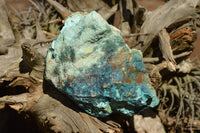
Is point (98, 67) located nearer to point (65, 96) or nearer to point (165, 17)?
point (65, 96)

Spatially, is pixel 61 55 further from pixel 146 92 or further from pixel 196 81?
pixel 196 81

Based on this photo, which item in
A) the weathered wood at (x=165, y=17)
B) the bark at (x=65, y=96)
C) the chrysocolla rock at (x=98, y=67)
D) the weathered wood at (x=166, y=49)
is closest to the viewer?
the chrysocolla rock at (x=98, y=67)

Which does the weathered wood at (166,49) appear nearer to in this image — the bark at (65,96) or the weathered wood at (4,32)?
the bark at (65,96)

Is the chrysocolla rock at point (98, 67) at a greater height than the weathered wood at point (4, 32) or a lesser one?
lesser

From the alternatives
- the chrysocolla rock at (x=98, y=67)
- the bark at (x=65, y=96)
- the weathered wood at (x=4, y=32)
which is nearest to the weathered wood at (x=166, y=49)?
the bark at (x=65, y=96)

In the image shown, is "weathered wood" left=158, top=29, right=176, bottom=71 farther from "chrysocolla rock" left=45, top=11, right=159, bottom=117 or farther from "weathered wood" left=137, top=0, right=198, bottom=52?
"chrysocolla rock" left=45, top=11, right=159, bottom=117

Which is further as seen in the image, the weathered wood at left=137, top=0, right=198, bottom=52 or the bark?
the weathered wood at left=137, top=0, right=198, bottom=52

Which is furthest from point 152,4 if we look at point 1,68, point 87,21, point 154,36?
point 1,68

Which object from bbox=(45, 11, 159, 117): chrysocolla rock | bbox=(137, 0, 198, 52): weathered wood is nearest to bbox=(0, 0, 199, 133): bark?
bbox=(137, 0, 198, 52): weathered wood
